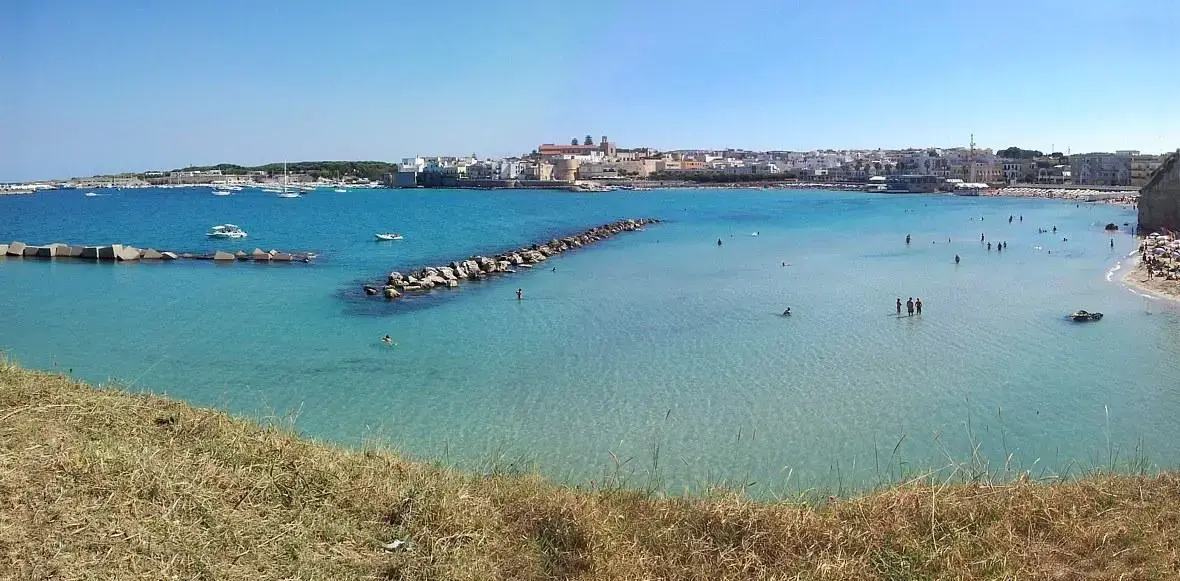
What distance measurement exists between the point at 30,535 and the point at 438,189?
127m

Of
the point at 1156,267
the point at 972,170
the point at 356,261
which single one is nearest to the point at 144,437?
the point at 356,261

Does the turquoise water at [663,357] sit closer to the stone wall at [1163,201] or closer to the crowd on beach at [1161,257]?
the crowd on beach at [1161,257]

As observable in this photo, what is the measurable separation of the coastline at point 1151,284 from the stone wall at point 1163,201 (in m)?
16.4

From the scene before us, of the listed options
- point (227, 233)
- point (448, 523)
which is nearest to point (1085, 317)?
point (448, 523)

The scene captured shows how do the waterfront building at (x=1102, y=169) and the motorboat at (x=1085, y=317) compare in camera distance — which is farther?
the waterfront building at (x=1102, y=169)

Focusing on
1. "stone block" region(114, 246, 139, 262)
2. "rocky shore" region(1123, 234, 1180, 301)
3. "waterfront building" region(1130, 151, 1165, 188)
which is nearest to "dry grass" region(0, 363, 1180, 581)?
"rocky shore" region(1123, 234, 1180, 301)

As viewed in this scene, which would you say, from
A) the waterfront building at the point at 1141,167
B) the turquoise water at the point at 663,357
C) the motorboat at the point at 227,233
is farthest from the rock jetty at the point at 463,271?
the waterfront building at the point at 1141,167

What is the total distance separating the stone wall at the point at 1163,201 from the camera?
3844 cm

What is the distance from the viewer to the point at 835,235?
4500 centimetres

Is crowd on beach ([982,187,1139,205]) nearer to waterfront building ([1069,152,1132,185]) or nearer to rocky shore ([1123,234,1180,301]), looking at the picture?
waterfront building ([1069,152,1132,185])

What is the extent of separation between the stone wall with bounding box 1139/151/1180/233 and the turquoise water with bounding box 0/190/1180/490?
12271mm

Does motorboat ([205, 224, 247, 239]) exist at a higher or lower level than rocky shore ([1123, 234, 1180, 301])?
higher

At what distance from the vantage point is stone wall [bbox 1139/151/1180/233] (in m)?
38.4

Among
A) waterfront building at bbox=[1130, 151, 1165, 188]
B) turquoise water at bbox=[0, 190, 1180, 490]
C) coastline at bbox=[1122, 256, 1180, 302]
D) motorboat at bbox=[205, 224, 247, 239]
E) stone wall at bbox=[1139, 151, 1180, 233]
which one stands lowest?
turquoise water at bbox=[0, 190, 1180, 490]
